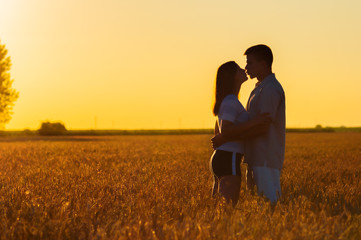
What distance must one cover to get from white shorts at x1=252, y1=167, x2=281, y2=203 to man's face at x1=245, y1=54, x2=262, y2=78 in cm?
117

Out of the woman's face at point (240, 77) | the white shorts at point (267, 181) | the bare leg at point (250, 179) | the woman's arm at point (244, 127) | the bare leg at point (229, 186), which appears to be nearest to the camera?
the woman's arm at point (244, 127)

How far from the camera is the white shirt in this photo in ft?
15.3

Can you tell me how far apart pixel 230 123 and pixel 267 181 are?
0.91 metres

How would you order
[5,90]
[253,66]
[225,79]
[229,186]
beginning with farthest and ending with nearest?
[5,90], [253,66], [225,79], [229,186]

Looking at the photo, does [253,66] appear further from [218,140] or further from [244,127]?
[218,140]

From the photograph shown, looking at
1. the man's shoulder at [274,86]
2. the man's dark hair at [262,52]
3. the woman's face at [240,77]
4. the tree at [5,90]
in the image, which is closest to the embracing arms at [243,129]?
the man's shoulder at [274,86]

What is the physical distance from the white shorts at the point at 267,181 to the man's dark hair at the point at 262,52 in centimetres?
130

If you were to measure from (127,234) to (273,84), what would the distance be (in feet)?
8.55

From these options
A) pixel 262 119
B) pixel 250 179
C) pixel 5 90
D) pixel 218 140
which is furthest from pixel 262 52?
pixel 5 90

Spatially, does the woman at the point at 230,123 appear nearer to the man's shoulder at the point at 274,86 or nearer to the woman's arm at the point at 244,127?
the woman's arm at the point at 244,127

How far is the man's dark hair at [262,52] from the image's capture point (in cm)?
479

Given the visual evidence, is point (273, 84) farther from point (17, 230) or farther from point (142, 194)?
point (17, 230)

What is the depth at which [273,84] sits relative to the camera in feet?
15.5

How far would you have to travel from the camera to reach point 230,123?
4.47 m
